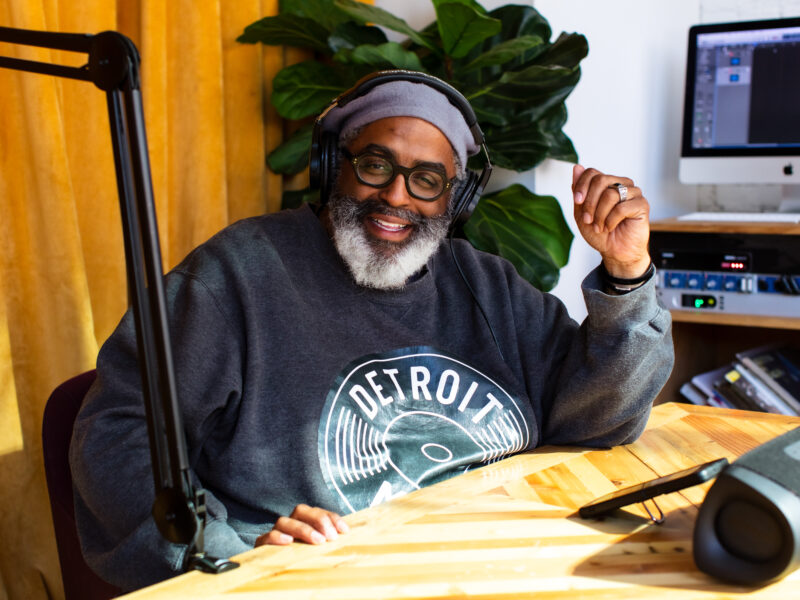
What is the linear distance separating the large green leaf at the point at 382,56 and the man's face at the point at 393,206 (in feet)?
1.47

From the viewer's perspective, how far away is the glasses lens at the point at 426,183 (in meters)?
1.28

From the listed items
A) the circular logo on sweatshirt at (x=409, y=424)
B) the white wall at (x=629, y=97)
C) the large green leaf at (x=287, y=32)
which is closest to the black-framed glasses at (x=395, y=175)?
the circular logo on sweatshirt at (x=409, y=424)

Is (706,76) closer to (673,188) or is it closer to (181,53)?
(673,188)

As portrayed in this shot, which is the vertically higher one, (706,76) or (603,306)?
(706,76)

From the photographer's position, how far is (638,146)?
Result: 2.39 meters

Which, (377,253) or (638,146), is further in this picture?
(638,146)

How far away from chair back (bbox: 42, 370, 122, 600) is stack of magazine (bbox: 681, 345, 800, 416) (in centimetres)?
180

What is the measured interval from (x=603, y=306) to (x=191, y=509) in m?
0.68

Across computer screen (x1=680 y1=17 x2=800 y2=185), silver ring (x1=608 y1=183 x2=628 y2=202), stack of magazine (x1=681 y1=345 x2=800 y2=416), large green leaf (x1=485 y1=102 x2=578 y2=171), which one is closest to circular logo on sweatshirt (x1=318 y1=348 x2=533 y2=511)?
silver ring (x1=608 y1=183 x2=628 y2=202)

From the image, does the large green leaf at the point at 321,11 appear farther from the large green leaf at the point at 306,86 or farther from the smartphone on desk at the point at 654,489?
the smartphone on desk at the point at 654,489

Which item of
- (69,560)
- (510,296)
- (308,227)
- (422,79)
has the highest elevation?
(422,79)

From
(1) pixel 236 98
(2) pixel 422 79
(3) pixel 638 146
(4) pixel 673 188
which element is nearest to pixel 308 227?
(2) pixel 422 79

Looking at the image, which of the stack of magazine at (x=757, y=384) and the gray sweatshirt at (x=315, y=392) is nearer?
the gray sweatshirt at (x=315, y=392)

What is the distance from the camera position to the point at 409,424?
113cm
